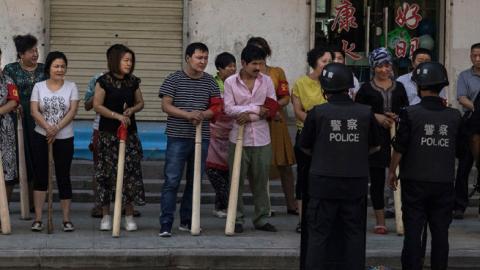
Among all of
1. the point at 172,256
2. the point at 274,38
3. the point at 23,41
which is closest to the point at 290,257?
the point at 172,256

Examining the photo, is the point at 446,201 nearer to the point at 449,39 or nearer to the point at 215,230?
the point at 215,230

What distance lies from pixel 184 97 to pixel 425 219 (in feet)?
8.85

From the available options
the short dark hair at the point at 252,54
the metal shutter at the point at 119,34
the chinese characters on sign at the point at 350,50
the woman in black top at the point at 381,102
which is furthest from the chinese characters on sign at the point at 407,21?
the short dark hair at the point at 252,54

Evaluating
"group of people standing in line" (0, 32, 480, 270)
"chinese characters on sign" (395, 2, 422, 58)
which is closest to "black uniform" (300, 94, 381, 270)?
"group of people standing in line" (0, 32, 480, 270)

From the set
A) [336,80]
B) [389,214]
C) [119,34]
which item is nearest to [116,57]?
[336,80]

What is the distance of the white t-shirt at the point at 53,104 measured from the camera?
9.34 meters

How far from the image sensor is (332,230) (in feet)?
24.6

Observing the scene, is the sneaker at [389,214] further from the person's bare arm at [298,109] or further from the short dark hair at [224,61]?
the short dark hair at [224,61]

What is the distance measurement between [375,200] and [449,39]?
16.2 feet

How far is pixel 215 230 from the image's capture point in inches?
381

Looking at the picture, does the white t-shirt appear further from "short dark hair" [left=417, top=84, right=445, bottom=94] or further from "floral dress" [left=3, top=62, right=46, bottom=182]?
"short dark hair" [left=417, top=84, right=445, bottom=94]

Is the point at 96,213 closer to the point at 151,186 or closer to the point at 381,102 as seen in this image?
the point at 151,186

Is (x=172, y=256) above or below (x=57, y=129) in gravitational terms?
below

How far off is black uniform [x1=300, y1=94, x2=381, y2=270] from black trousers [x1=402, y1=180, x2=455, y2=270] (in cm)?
47
